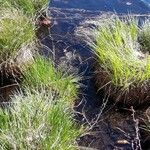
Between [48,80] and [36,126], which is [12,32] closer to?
[48,80]

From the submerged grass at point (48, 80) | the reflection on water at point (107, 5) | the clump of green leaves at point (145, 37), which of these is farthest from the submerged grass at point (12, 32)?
the reflection on water at point (107, 5)

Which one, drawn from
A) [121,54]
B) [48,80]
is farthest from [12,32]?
[121,54]

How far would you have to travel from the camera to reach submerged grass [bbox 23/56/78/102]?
207 inches

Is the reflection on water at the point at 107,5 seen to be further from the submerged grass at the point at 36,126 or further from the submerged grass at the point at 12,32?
the submerged grass at the point at 36,126

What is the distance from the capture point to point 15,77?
5680mm

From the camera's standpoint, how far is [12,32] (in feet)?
18.6

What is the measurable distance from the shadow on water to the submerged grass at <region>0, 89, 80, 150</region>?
53 centimetres

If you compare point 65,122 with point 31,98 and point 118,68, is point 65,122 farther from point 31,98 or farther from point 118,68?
point 118,68

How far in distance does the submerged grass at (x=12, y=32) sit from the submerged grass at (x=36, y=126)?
1035mm

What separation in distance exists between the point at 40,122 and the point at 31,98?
1.27ft

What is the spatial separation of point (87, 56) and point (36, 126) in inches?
89.8

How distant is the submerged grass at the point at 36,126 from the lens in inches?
159

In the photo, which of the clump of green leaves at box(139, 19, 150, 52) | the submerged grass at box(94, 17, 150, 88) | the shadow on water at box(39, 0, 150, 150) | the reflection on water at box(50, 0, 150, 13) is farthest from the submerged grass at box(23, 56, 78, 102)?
the reflection on water at box(50, 0, 150, 13)

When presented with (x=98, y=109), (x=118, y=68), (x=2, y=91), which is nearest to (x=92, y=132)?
(x=98, y=109)
